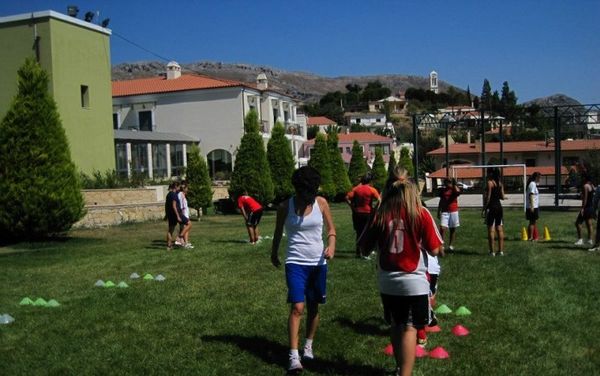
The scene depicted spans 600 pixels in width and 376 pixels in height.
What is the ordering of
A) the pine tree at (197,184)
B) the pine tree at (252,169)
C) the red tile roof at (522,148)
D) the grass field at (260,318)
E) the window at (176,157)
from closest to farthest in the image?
the grass field at (260,318)
the pine tree at (197,184)
the pine tree at (252,169)
the window at (176,157)
the red tile roof at (522,148)

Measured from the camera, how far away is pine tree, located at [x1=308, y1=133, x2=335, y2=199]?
40438mm

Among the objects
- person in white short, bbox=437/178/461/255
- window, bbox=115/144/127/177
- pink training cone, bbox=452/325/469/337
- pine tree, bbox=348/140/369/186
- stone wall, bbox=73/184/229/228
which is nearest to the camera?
pink training cone, bbox=452/325/469/337

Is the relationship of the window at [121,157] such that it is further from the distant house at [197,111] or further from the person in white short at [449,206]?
the person in white short at [449,206]

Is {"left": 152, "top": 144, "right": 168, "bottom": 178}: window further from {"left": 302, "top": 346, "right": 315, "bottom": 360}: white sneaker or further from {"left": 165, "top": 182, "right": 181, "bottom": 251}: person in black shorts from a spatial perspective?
{"left": 302, "top": 346, "right": 315, "bottom": 360}: white sneaker

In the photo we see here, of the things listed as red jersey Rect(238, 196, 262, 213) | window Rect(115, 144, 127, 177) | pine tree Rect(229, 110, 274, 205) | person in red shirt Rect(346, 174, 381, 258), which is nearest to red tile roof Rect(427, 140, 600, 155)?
window Rect(115, 144, 127, 177)

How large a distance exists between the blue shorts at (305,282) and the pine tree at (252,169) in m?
25.0

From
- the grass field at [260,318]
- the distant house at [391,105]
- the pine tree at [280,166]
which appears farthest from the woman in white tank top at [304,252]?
the distant house at [391,105]

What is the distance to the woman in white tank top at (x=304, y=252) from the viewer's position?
5.70 meters

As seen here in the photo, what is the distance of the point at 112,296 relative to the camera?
366 inches

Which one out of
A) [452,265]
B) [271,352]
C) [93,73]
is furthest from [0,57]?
[271,352]

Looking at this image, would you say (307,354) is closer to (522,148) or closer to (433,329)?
(433,329)

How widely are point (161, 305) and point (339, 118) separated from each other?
13840cm

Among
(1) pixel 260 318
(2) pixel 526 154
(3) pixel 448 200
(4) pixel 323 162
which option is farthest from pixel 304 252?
(2) pixel 526 154

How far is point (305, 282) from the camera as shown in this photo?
228 inches
